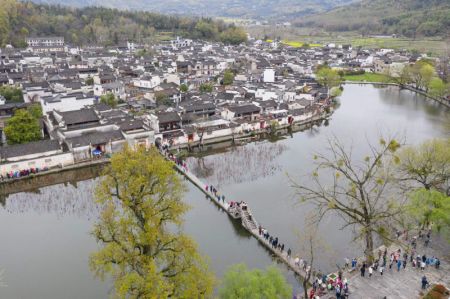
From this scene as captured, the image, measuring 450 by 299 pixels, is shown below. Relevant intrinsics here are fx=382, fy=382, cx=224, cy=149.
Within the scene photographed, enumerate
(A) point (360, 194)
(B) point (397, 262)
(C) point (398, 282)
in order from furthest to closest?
(A) point (360, 194), (B) point (397, 262), (C) point (398, 282)

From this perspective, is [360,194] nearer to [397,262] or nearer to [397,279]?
[397,262]

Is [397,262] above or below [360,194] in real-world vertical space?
below

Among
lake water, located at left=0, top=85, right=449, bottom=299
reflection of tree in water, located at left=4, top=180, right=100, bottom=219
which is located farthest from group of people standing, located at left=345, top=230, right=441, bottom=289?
reflection of tree in water, located at left=4, top=180, right=100, bottom=219

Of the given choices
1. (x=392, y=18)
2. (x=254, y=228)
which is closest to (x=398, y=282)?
(x=254, y=228)

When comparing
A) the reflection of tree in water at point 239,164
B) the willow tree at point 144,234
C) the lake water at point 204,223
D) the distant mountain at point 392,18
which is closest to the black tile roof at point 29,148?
the lake water at point 204,223

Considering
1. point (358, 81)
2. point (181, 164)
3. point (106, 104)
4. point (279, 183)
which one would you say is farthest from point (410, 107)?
point (106, 104)

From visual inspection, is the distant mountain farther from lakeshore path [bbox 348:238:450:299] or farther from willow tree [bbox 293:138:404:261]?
lakeshore path [bbox 348:238:450:299]

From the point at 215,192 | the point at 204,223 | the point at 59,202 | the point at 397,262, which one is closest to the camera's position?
the point at 397,262
